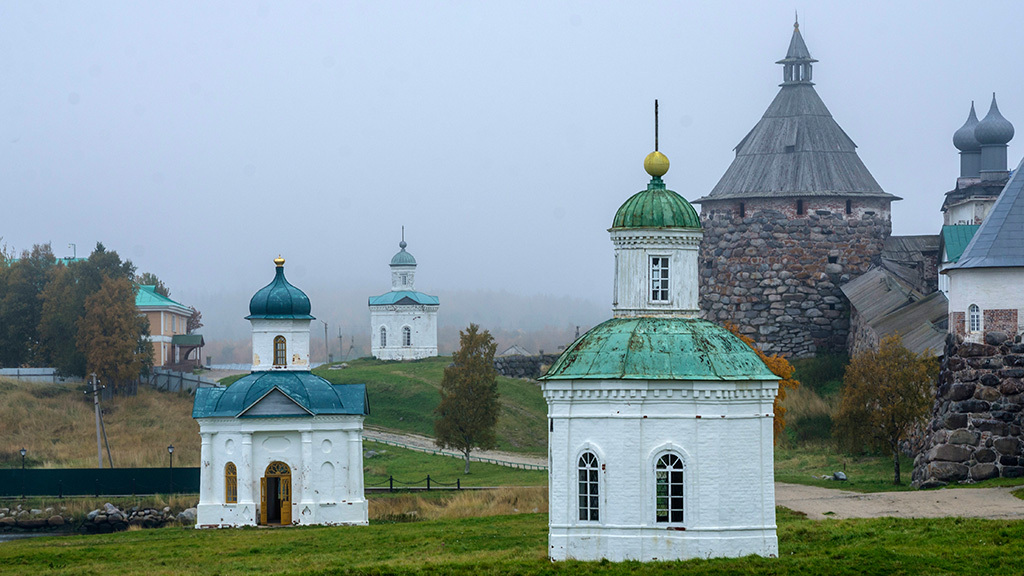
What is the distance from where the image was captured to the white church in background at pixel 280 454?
3706cm

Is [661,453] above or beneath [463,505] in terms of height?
above

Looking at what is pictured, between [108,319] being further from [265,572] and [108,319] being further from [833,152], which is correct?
[265,572]

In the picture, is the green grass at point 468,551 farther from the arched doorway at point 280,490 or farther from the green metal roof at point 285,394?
the green metal roof at point 285,394

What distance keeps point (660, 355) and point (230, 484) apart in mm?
18220

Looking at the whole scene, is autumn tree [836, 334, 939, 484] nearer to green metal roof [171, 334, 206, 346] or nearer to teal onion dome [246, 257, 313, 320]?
teal onion dome [246, 257, 313, 320]

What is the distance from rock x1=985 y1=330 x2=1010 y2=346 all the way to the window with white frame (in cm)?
1204

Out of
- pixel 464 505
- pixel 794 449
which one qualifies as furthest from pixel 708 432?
pixel 794 449

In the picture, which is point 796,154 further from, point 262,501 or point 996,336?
point 262,501

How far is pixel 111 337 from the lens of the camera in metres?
66.2

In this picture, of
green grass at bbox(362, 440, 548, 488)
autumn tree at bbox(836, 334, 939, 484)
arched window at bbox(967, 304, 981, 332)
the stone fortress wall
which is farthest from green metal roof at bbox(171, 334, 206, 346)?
arched window at bbox(967, 304, 981, 332)

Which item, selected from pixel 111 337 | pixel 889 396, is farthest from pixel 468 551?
pixel 111 337

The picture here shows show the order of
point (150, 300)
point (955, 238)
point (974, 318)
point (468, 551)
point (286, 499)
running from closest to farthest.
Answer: point (468, 551) < point (974, 318) < point (286, 499) < point (955, 238) < point (150, 300)

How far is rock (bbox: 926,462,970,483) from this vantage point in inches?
1283

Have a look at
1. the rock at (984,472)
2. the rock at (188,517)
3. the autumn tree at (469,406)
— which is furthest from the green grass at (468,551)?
the autumn tree at (469,406)
